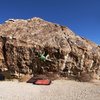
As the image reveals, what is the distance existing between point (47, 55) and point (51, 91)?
6.17 m

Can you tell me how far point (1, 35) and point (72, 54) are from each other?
7.45 meters

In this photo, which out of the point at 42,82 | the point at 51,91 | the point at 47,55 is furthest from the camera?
the point at 47,55

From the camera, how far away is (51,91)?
20.3m

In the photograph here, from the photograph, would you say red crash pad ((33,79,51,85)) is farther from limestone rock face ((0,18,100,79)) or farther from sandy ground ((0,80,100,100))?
limestone rock face ((0,18,100,79))

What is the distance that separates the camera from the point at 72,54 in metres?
26.0

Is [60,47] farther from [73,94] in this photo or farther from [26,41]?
[73,94]

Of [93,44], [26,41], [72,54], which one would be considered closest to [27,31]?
[26,41]

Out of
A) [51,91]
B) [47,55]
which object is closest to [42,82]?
[51,91]

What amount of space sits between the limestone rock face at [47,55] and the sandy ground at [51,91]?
2.18m

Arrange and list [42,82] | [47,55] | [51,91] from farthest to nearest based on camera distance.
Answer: [47,55], [42,82], [51,91]

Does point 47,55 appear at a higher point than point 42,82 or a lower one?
higher

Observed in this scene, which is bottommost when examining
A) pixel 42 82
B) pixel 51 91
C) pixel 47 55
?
pixel 51 91

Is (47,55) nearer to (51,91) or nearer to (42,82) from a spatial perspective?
(42,82)

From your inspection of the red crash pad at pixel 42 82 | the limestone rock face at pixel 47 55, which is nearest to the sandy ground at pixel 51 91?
the red crash pad at pixel 42 82
